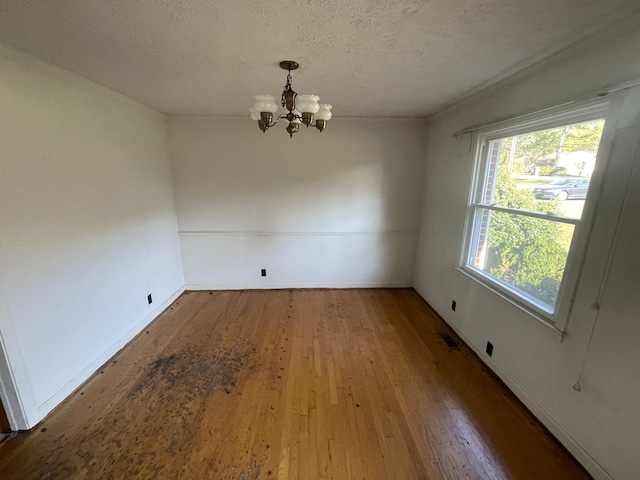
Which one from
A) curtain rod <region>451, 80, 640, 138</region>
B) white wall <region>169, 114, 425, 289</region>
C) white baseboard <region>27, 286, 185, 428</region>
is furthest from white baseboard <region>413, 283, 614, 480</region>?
white baseboard <region>27, 286, 185, 428</region>

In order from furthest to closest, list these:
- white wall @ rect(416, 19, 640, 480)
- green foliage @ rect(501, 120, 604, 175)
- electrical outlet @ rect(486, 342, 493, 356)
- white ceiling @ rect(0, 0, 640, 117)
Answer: electrical outlet @ rect(486, 342, 493, 356)
green foliage @ rect(501, 120, 604, 175)
white wall @ rect(416, 19, 640, 480)
white ceiling @ rect(0, 0, 640, 117)

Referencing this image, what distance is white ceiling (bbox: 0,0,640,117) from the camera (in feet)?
3.94

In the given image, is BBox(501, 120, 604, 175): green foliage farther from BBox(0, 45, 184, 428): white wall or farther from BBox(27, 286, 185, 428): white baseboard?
BBox(27, 286, 185, 428): white baseboard

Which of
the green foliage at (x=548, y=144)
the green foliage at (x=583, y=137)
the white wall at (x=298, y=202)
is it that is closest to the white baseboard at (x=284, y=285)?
the white wall at (x=298, y=202)

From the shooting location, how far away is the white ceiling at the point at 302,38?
3.94 feet

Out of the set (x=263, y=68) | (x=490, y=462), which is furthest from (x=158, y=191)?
(x=490, y=462)

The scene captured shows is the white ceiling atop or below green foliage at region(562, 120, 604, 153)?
atop

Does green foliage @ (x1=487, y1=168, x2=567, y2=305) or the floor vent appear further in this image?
the floor vent

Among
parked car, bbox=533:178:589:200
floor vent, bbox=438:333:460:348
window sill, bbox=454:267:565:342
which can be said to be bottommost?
floor vent, bbox=438:333:460:348

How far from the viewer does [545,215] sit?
1.84 metres

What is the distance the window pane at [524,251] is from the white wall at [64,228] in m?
3.40

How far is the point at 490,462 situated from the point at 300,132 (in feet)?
11.7

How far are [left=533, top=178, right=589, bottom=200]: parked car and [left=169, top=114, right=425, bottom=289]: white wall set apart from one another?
1944mm

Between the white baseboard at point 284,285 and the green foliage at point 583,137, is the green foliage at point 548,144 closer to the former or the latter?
the green foliage at point 583,137
